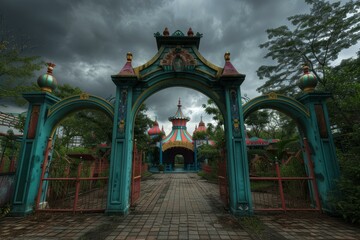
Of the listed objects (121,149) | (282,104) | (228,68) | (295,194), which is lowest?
(295,194)

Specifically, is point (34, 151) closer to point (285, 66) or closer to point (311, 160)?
point (311, 160)

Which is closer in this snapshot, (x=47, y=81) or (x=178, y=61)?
(x=47, y=81)

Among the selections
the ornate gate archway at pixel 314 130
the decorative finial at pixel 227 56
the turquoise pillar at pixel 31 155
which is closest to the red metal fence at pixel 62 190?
the turquoise pillar at pixel 31 155

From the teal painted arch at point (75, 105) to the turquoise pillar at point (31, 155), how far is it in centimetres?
23

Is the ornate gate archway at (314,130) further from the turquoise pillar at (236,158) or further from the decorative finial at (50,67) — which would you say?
the decorative finial at (50,67)

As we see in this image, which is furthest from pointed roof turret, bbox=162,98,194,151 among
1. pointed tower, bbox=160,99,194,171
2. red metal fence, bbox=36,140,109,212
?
red metal fence, bbox=36,140,109,212

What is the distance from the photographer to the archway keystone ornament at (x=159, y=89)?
5281 mm

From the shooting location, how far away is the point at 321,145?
Answer: 5480mm

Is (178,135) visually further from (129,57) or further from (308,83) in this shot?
(308,83)

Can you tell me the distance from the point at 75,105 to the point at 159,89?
2987mm

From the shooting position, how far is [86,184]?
926 centimetres

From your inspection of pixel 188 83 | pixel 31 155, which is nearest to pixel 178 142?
pixel 188 83

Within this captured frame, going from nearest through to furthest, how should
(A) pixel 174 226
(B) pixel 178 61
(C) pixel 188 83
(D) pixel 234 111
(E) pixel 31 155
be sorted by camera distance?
(A) pixel 174 226, (E) pixel 31 155, (D) pixel 234 111, (B) pixel 178 61, (C) pixel 188 83

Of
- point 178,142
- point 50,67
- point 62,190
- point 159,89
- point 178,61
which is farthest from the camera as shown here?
point 178,142
